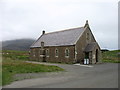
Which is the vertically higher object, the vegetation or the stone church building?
the stone church building

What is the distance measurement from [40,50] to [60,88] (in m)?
35.6

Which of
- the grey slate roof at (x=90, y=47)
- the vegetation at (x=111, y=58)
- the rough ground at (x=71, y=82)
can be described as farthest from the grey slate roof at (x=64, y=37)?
the rough ground at (x=71, y=82)

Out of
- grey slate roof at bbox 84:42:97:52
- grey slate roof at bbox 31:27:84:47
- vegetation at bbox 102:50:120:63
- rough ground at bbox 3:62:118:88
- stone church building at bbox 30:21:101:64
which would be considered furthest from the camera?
vegetation at bbox 102:50:120:63

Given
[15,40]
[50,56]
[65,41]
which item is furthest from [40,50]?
[15,40]

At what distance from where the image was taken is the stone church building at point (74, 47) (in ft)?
120

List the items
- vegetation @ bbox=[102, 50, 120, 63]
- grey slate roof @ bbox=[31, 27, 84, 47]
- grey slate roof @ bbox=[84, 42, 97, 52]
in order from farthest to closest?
vegetation @ bbox=[102, 50, 120, 63], grey slate roof @ bbox=[31, 27, 84, 47], grey slate roof @ bbox=[84, 42, 97, 52]

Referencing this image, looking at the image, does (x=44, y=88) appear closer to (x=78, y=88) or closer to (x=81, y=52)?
(x=78, y=88)

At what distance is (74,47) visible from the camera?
36188mm

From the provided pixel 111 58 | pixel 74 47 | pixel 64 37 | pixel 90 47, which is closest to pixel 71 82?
pixel 74 47

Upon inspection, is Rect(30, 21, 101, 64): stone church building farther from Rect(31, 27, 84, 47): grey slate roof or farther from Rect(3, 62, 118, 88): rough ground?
Rect(3, 62, 118, 88): rough ground

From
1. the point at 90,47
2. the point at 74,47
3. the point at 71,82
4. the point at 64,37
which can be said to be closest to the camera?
the point at 71,82

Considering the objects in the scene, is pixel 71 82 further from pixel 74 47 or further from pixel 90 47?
pixel 90 47

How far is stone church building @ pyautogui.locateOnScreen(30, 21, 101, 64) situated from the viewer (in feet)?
120

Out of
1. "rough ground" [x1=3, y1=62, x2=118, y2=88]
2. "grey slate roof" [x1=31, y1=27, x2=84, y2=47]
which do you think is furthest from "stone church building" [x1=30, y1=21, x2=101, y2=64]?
"rough ground" [x1=3, y1=62, x2=118, y2=88]
